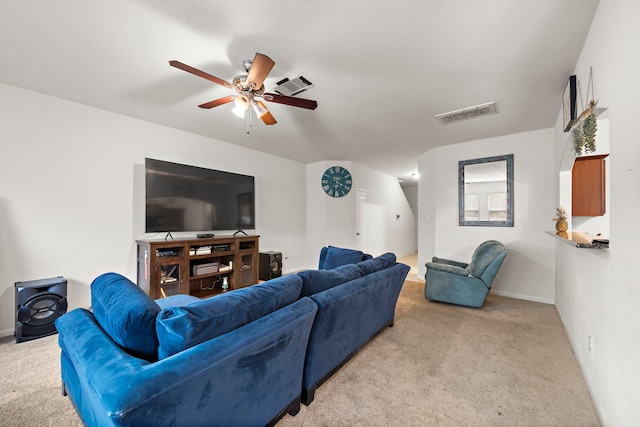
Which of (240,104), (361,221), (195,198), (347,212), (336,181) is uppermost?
(240,104)

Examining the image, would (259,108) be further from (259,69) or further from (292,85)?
(259,69)

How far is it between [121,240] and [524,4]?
4432mm

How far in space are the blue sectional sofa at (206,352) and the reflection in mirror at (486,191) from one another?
133 inches

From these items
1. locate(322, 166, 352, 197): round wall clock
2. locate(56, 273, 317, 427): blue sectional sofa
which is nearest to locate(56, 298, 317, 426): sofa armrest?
locate(56, 273, 317, 427): blue sectional sofa

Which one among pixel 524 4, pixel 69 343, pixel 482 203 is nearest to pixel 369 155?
pixel 482 203

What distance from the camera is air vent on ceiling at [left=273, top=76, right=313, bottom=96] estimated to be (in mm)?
2480

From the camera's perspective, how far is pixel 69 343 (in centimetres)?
125

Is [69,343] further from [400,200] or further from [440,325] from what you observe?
[400,200]

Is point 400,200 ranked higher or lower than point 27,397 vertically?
higher

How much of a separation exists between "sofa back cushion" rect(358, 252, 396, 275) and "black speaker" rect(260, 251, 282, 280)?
8.78ft

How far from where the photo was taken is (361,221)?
6.36 metres

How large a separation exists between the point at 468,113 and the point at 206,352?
3604mm

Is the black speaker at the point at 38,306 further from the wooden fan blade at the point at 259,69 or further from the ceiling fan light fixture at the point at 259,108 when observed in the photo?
the wooden fan blade at the point at 259,69

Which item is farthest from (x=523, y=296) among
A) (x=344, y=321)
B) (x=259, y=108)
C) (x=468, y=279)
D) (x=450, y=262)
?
(x=259, y=108)
